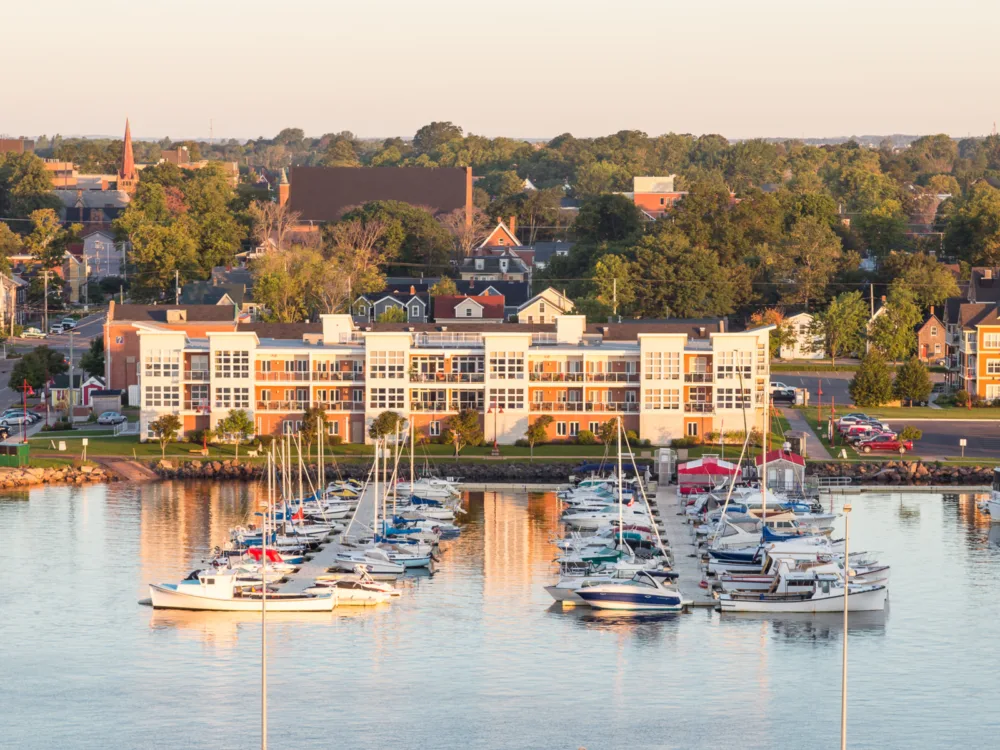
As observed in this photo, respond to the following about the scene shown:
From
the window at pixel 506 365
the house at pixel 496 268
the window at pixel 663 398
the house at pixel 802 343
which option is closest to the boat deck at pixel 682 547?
the window at pixel 663 398

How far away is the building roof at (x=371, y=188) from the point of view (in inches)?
4921

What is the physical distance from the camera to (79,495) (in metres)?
57.5

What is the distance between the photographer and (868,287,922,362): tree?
83662 mm

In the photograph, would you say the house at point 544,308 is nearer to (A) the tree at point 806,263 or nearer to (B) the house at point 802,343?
(B) the house at point 802,343

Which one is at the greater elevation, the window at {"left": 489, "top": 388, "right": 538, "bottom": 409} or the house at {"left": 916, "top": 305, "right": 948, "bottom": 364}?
the house at {"left": 916, "top": 305, "right": 948, "bottom": 364}

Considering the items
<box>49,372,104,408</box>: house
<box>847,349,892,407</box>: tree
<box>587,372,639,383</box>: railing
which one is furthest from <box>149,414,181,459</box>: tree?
<box>847,349,892,407</box>: tree

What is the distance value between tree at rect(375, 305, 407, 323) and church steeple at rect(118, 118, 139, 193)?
8998cm

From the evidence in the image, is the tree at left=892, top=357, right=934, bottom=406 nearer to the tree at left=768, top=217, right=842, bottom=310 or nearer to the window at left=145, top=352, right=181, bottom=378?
the tree at left=768, top=217, right=842, bottom=310

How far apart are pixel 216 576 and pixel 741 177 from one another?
138m

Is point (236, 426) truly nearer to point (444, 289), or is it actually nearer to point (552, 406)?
point (552, 406)

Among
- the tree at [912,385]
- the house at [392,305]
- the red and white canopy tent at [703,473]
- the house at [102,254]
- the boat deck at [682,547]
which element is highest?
the house at [102,254]

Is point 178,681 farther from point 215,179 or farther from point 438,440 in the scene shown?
point 215,179

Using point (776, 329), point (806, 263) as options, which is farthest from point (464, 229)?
point (776, 329)

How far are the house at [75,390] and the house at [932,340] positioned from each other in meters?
37.8
